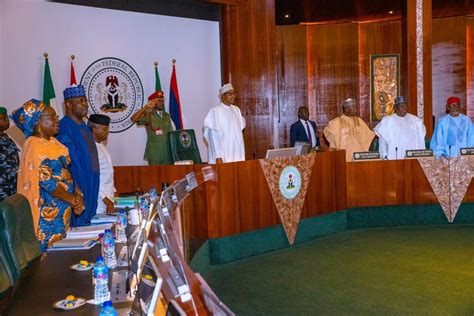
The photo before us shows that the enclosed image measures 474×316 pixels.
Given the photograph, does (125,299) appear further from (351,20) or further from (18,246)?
(351,20)

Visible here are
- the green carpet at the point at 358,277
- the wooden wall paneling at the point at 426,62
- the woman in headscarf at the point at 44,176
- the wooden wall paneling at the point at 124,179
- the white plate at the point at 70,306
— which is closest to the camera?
the white plate at the point at 70,306

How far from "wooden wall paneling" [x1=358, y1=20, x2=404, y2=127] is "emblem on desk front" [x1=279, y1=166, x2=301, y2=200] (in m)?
4.76

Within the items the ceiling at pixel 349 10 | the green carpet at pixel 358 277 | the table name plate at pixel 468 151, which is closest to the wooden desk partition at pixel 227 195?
the green carpet at pixel 358 277

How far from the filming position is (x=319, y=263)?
14.2 feet

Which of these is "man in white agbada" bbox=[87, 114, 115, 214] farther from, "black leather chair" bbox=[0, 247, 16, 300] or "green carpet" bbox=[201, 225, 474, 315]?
"black leather chair" bbox=[0, 247, 16, 300]

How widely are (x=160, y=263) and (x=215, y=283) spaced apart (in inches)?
102

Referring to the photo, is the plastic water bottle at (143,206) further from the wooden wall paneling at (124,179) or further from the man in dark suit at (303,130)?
the man in dark suit at (303,130)

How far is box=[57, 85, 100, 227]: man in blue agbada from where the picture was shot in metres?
3.26

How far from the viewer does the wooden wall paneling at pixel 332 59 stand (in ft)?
30.5

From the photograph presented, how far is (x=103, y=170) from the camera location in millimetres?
3637

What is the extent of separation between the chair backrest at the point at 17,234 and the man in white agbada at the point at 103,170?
1.00 m

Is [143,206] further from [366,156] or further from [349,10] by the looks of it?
[349,10]

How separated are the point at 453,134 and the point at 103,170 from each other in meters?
4.39

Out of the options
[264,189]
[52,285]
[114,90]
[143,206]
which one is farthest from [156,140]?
[52,285]
